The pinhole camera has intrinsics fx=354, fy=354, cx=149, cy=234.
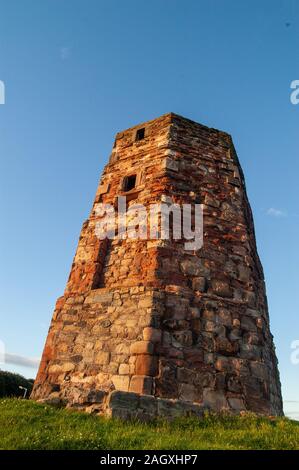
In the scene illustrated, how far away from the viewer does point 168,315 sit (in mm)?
6031

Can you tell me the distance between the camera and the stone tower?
18.1 feet

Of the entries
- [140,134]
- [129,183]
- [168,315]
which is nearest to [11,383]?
[129,183]

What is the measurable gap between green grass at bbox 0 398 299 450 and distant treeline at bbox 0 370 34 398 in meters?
12.1

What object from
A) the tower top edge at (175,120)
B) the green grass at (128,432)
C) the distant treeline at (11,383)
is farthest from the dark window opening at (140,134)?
the distant treeline at (11,383)

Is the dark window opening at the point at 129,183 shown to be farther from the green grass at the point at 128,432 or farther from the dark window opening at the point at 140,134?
the green grass at the point at 128,432

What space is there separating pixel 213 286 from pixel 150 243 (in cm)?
146

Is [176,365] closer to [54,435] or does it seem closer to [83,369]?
[83,369]

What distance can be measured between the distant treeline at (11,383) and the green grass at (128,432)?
12097 millimetres

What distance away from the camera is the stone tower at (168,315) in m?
5.51

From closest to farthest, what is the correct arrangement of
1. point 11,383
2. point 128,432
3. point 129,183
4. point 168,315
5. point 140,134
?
1. point 128,432
2. point 168,315
3. point 129,183
4. point 140,134
5. point 11,383

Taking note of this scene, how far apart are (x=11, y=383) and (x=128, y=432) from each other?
14.4 m

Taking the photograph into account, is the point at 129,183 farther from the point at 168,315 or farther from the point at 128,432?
the point at 128,432

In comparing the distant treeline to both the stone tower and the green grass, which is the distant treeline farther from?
the green grass

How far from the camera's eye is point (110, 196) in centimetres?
841
